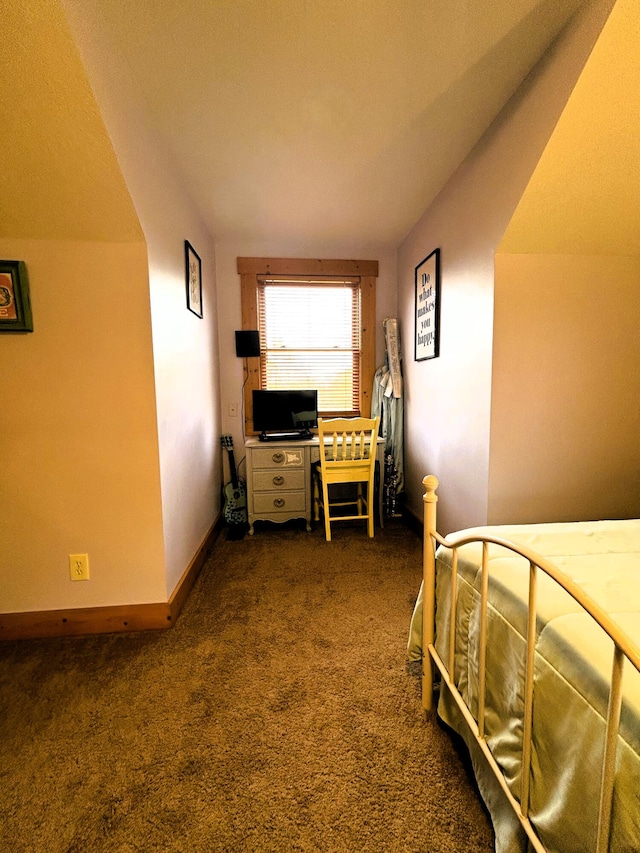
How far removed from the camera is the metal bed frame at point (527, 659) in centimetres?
54

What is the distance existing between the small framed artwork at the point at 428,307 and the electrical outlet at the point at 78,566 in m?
2.31

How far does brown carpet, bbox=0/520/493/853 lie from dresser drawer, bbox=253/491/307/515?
3.18 ft

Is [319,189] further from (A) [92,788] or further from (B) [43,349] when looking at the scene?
(A) [92,788]

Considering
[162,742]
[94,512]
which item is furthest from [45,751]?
[94,512]

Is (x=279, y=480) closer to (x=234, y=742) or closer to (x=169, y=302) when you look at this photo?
(x=169, y=302)

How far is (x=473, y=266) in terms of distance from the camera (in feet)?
6.30

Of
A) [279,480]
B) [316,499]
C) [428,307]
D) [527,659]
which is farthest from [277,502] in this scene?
[527,659]

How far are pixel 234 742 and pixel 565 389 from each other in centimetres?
210

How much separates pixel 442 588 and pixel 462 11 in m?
1.90

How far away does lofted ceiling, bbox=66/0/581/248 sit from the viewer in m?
1.15

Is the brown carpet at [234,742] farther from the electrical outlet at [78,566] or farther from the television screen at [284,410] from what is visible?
the television screen at [284,410]

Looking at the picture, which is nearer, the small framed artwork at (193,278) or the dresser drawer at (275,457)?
the small framed artwork at (193,278)

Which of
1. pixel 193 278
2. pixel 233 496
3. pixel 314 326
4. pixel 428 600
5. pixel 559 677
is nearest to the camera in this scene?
pixel 559 677

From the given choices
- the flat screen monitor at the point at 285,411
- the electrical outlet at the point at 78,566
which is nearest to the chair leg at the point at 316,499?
the flat screen monitor at the point at 285,411
